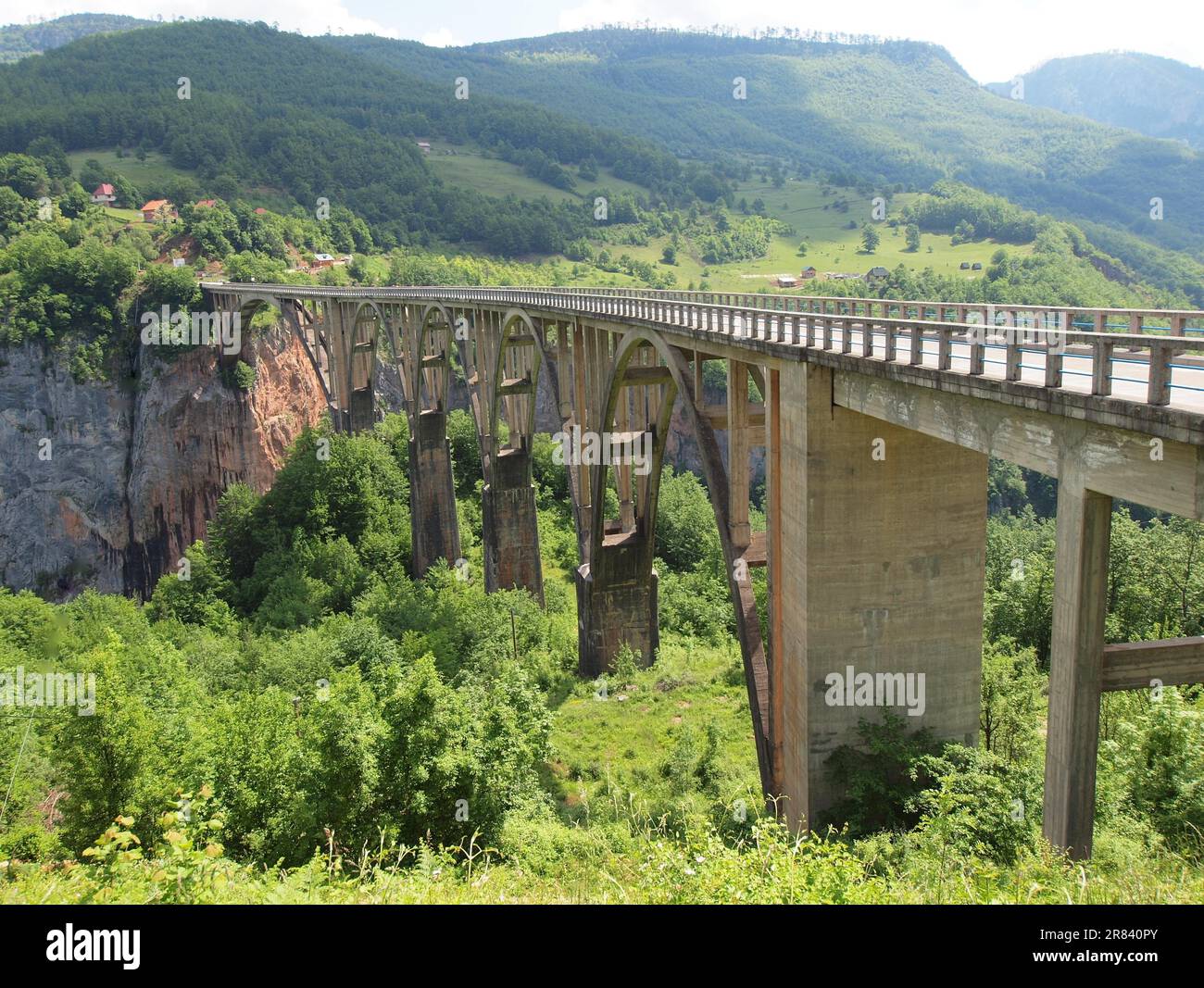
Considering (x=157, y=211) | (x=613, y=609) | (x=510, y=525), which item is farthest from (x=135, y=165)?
(x=613, y=609)

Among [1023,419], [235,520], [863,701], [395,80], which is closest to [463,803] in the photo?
[863,701]

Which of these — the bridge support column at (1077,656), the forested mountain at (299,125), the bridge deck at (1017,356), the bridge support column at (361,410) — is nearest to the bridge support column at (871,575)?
the bridge deck at (1017,356)

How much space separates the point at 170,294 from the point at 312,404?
1246cm

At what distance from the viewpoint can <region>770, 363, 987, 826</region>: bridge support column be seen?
16656mm

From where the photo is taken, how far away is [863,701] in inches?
→ 682

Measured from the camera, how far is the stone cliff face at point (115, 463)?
62.5 m

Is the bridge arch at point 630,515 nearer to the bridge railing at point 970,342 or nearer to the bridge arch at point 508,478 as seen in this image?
the bridge railing at point 970,342

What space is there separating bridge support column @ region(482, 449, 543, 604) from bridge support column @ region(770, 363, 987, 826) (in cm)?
2470

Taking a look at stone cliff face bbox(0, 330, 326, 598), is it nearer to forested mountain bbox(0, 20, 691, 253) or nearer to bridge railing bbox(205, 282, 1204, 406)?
bridge railing bbox(205, 282, 1204, 406)

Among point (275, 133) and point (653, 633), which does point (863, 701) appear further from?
point (275, 133)

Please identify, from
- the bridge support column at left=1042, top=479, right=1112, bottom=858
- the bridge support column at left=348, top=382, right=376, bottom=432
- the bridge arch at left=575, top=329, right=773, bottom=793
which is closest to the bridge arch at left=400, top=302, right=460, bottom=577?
the bridge support column at left=348, top=382, right=376, bottom=432

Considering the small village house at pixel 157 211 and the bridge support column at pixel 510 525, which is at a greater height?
the small village house at pixel 157 211

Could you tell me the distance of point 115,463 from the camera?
211 feet

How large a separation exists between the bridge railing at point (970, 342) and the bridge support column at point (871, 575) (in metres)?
1.16
